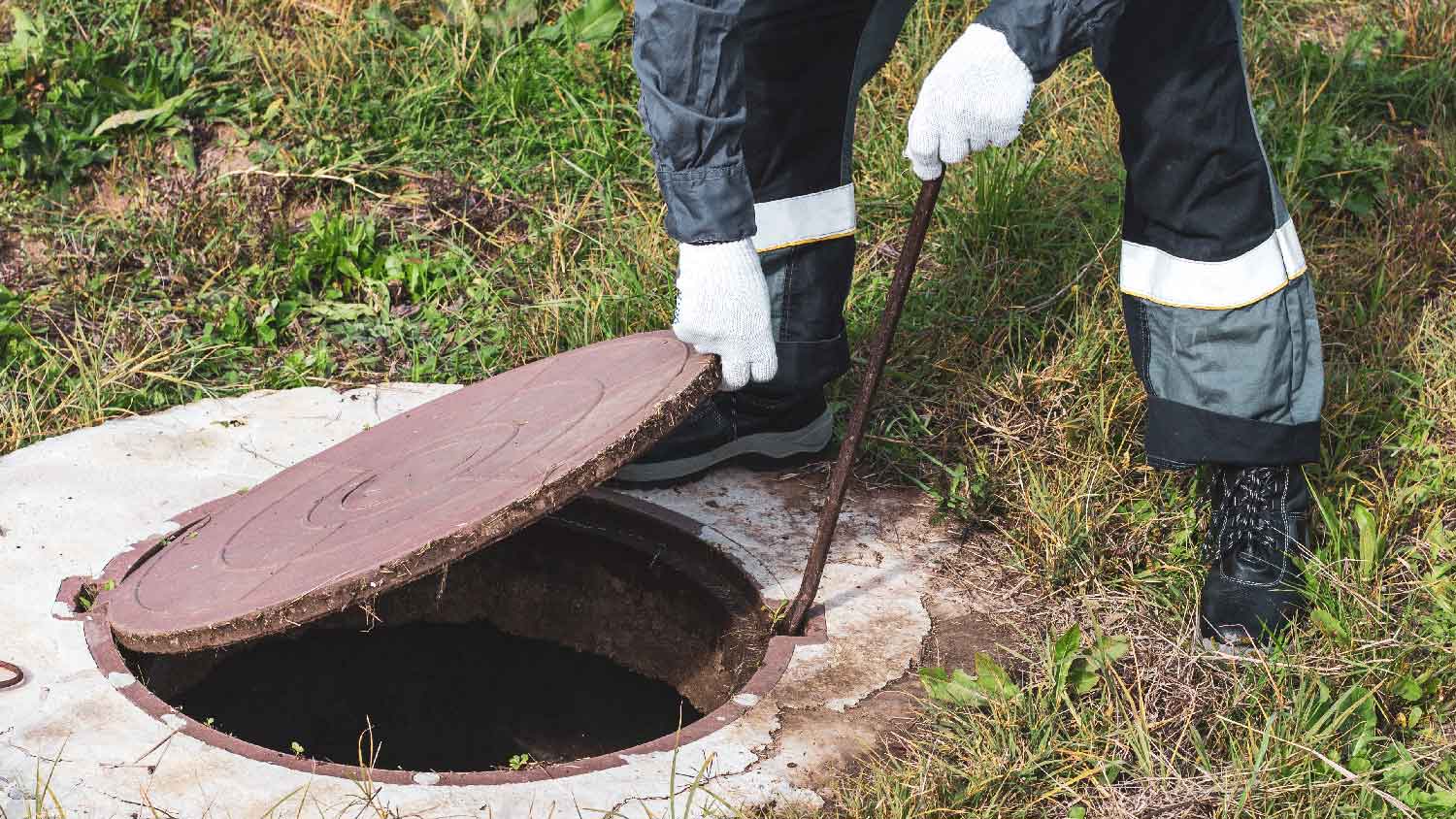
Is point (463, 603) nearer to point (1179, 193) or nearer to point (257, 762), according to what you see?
point (257, 762)

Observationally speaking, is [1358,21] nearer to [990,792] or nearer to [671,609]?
[671,609]

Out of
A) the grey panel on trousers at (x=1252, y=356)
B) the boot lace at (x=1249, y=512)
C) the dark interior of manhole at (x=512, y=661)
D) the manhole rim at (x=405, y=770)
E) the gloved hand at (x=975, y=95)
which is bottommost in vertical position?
the dark interior of manhole at (x=512, y=661)

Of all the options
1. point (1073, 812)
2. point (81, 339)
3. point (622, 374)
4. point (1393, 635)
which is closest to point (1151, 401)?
point (1393, 635)

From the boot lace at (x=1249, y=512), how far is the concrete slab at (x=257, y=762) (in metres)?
0.56

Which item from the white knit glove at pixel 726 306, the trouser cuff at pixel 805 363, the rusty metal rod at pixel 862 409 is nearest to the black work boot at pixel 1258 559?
the rusty metal rod at pixel 862 409

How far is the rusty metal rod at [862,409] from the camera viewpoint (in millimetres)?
2309

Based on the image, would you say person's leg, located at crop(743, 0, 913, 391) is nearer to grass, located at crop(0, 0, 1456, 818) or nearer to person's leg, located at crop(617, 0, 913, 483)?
person's leg, located at crop(617, 0, 913, 483)

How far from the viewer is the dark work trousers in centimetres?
237

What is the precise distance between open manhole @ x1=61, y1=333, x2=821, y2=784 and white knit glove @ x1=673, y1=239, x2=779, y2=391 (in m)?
0.06

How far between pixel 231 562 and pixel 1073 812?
4.70 ft

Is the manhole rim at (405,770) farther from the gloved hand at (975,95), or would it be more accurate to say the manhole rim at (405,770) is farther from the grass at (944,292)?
the gloved hand at (975,95)

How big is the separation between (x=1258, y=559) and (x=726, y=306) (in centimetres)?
113

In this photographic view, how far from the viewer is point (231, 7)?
4543 millimetres

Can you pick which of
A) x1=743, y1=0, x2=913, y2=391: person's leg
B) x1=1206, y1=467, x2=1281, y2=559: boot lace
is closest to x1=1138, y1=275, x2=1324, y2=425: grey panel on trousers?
x1=1206, y1=467, x2=1281, y2=559: boot lace
